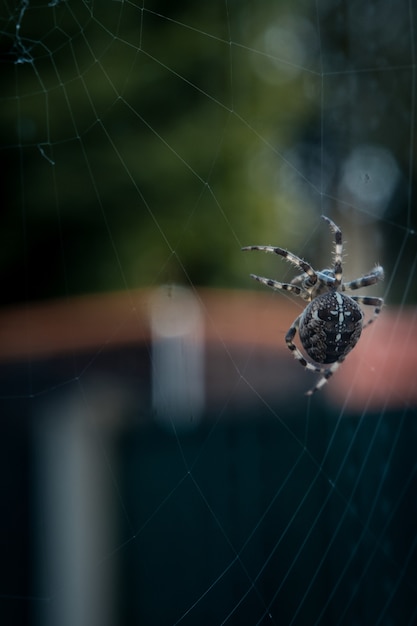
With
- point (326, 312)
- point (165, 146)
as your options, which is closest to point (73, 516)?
point (165, 146)

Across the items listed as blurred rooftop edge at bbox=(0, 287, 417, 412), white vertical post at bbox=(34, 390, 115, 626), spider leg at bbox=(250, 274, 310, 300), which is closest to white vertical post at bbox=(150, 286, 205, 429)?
blurred rooftop edge at bbox=(0, 287, 417, 412)

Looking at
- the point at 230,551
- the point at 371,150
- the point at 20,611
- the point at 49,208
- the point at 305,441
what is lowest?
the point at 20,611

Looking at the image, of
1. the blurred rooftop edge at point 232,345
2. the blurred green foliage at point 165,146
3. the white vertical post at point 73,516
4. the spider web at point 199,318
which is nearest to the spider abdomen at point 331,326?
the spider web at point 199,318

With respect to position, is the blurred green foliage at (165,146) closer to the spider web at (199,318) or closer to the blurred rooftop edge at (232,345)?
the spider web at (199,318)

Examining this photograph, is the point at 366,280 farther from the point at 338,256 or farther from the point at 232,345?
the point at 232,345

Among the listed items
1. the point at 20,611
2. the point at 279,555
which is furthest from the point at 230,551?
the point at 20,611

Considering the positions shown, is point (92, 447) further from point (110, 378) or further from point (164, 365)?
point (164, 365)
